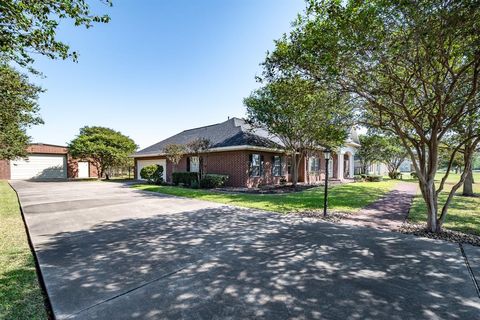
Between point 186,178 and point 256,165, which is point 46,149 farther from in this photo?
point 256,165

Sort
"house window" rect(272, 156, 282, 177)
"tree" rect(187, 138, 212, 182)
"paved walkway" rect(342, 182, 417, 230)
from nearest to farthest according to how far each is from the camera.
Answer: "paved walkway" rect(342, 182, 417, 230) → "tree" rect(187, 138, 212, 182) → "house window" rect(272, 156, 282, 177)

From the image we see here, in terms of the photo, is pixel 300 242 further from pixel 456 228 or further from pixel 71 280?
pixel 456 228

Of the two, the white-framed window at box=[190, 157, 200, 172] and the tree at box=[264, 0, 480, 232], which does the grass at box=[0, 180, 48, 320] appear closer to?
the tree at box=[264, 0, 480, 232]

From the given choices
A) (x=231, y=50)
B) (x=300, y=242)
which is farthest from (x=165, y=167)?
(x=300, y=242)

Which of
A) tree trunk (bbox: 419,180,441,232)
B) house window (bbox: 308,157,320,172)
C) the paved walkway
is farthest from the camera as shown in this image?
house window (bbox: 308,157,320,172)

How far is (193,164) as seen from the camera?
769 inches

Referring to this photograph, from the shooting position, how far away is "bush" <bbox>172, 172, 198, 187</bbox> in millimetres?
17331

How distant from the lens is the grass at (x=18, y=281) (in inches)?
102

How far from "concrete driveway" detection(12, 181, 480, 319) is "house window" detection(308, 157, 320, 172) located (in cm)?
1608

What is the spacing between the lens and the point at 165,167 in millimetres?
22328

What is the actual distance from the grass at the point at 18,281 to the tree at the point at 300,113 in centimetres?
681

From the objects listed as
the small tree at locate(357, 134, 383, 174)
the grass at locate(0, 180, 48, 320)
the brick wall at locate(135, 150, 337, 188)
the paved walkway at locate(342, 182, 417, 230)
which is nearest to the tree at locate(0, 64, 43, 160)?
the grass at locate(0, 180, 48, 320)

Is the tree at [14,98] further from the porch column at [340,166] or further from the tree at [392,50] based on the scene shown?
the porch column at [340,166]

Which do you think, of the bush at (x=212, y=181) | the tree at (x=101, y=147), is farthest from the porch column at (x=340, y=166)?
the tree at (x=101, y=147)
